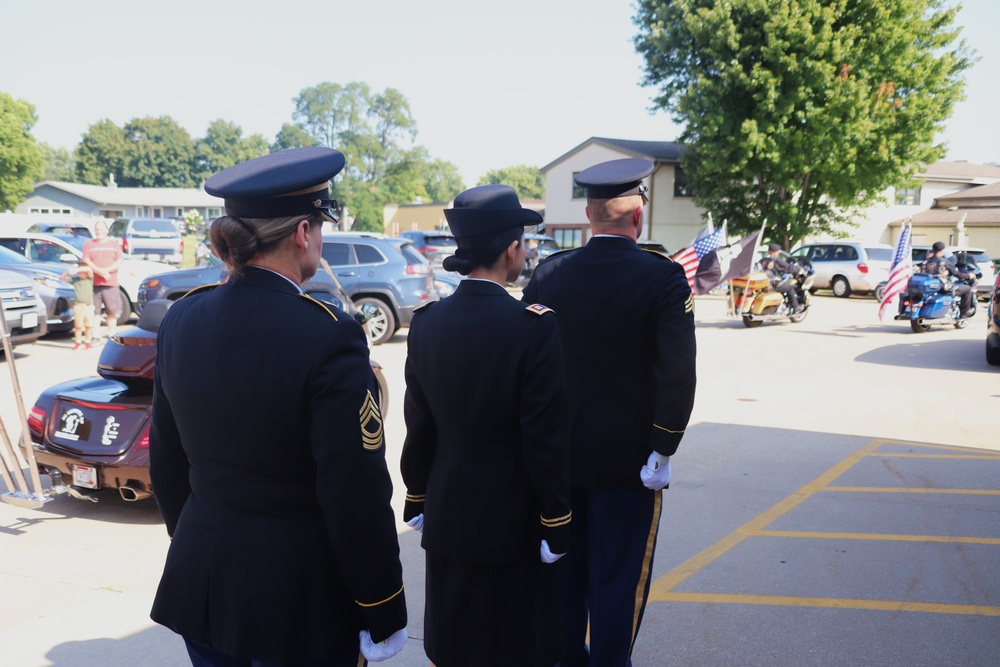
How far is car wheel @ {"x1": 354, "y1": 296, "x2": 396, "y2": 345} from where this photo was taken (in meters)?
14.1

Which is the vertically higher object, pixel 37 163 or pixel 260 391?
pixel 37 163

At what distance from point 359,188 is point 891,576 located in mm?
73177

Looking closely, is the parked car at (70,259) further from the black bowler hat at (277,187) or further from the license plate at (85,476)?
the black bowler hat at (277,187)

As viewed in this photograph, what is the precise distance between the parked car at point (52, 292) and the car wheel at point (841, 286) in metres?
21.4

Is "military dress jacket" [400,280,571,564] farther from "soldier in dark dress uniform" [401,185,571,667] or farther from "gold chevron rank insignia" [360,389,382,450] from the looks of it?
"gold chevron rank insignia" [360,389,382,450]

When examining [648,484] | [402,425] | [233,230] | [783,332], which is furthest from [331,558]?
[783,332]

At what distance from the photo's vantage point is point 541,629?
271cm

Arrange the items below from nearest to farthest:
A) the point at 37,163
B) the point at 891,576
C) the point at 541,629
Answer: the point at 541,629 → the point at 891,576 → the point at 37,163

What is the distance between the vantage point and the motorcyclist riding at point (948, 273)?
639 inches

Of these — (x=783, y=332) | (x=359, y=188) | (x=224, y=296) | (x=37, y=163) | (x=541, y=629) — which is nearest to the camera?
(x=224, y=296)

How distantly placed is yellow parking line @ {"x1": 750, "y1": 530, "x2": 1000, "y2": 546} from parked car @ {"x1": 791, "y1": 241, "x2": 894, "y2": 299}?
2111 centimetres

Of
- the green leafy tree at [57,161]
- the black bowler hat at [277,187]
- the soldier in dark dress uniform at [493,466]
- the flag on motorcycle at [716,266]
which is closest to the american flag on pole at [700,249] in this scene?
the flag on motorcycle at [716,266]

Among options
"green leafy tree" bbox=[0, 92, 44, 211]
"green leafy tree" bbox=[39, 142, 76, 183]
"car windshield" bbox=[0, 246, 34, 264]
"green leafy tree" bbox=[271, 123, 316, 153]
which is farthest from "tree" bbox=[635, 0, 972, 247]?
"green leafy tree" bbox=[39, 142, 76, 183]

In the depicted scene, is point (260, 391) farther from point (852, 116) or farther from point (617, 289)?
point (852, 116)
